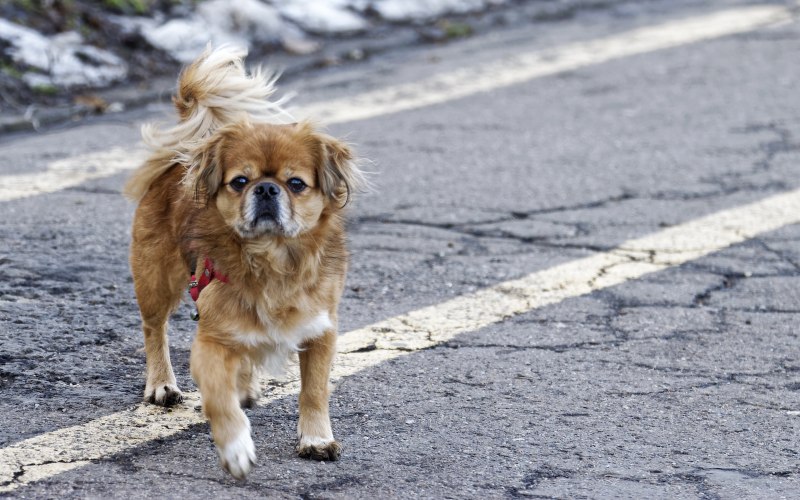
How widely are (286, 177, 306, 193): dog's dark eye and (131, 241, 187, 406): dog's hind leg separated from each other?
2.34 feet

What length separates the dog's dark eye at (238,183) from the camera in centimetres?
370

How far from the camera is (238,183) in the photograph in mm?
3713

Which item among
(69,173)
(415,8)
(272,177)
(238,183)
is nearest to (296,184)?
(272,177)

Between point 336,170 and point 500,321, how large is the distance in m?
1.71

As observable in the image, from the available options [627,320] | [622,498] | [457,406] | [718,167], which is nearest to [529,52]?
[718,167]

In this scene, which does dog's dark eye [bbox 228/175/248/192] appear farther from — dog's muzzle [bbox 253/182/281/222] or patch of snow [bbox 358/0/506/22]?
patch of snow [bbox 358/0/506/22]

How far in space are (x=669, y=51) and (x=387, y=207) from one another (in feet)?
16.6

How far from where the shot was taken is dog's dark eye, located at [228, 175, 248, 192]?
3701 mm

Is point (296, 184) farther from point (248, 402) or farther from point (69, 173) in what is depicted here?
point (69, 173)

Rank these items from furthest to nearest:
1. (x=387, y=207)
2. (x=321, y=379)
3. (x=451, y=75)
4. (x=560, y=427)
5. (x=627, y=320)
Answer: (x=451, y=75)
(x=387, y=207)
(x=627, y=320)
(x=560, y=427)
(x=321, y=379)

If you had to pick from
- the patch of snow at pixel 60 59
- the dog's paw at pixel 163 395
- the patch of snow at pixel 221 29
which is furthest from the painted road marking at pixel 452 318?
the patch of snow at pixel 221 29

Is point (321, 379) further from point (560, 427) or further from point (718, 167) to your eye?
point (718, 167)

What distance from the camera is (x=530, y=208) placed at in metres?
6.96

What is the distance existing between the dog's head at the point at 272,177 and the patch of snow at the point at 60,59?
5.56 metres
